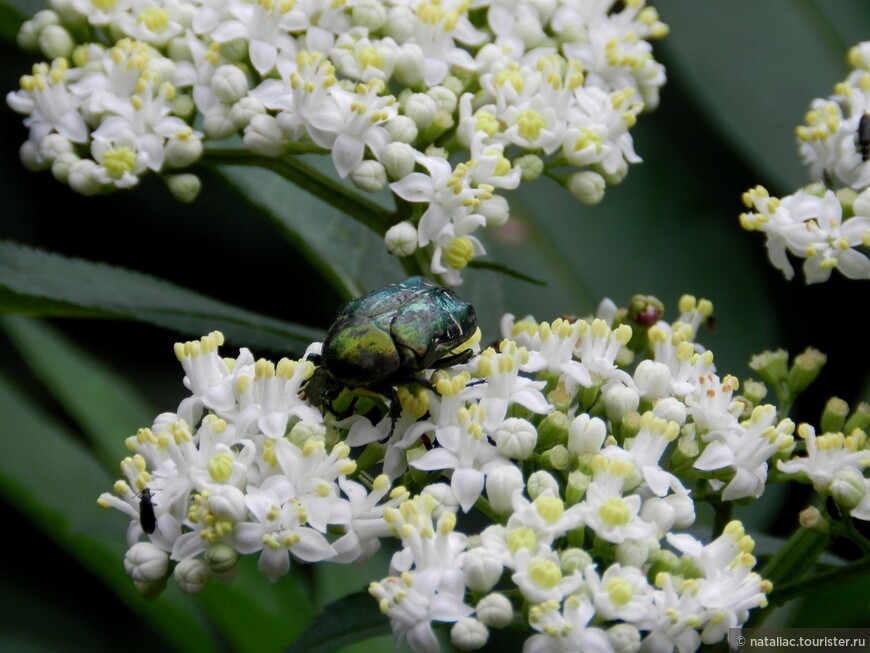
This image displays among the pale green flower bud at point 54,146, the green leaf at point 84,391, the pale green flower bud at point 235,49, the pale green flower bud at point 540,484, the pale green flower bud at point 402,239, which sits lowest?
the green leaf at point 84,391

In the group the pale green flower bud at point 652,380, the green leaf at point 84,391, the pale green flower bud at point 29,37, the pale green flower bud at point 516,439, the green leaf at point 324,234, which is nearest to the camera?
the pale green flower bud at point 516,439

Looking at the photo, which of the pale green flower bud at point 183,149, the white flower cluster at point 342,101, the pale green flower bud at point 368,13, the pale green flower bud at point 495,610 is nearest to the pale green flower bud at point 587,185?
the white flower cluster at point 342,101

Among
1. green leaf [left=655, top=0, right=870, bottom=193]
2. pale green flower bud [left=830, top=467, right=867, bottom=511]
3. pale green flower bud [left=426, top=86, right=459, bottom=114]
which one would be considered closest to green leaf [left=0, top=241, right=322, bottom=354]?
pale green flower bud [left=426, top=86, right=459, bottom=114]

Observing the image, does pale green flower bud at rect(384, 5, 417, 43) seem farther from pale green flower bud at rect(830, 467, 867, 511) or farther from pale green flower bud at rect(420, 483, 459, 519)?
pale green flower bud at rect(830, 467, 867, 511)

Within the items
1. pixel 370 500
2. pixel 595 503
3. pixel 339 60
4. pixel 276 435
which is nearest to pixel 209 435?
pixel 276 435

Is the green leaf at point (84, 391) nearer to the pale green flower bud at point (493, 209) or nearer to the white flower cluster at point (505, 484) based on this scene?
the white flower cluster at point (505, 484)

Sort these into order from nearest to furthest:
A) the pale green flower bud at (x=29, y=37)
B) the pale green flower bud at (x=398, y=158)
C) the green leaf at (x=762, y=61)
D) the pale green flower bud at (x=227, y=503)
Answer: the pale green flower bud at (x=227, y=503), the pale green flower bud at (x=398, y=158), the pale green flower bud at (x=29, y=37), the green leaf at (x=762, y=61)

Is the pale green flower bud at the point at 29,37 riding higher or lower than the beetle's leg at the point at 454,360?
lower
